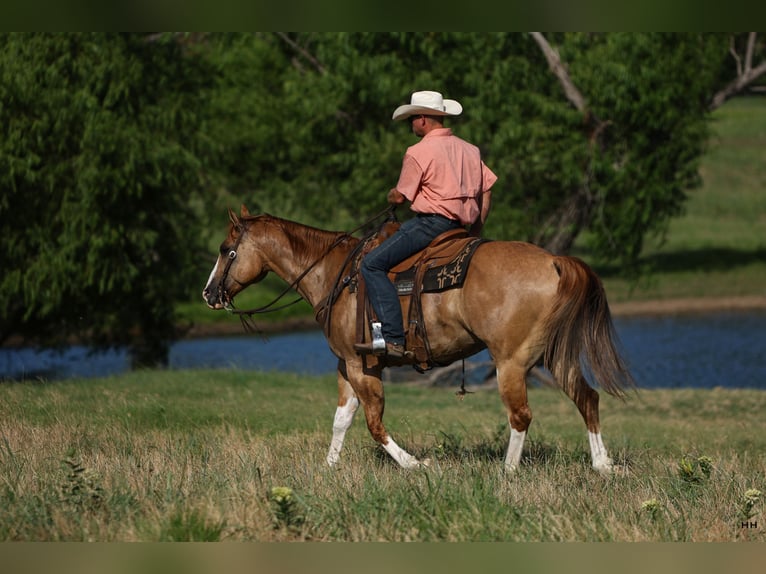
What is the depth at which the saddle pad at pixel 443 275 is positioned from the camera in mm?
7988

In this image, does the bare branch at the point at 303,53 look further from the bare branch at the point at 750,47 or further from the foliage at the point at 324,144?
the bare branch at the point at 750,47

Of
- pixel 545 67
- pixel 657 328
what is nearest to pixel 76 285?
pixel 545 67

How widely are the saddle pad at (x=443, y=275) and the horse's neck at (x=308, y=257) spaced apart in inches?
34.1

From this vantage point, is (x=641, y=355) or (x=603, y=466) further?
(x=641, y=355)

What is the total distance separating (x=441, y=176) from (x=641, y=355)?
18872 millimetres

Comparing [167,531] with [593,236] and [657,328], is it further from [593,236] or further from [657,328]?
[657,328]

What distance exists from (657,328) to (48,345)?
1625cm

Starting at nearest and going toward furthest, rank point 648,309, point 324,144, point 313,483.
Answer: point 313,483, point 324,144, point 648,309

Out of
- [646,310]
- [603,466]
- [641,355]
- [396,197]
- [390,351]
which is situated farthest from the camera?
[646,310]

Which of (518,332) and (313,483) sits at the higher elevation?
(518,332)

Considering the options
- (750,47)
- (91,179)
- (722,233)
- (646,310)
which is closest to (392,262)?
(91,179)

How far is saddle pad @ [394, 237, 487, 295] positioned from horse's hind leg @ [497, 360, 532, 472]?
0.70 m

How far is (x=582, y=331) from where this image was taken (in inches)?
305

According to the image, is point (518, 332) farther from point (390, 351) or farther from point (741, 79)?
point (741, 79)
